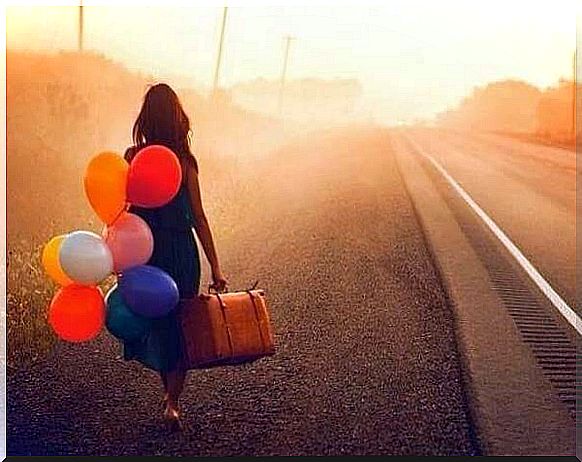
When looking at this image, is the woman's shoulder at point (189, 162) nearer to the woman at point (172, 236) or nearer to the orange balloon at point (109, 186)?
the woman at point (172, 236)

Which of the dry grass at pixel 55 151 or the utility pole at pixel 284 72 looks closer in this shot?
the dry grass at pixel 55 151

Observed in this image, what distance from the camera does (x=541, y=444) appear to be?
3244 mm

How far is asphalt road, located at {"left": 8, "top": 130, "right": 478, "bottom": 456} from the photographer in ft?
11.0

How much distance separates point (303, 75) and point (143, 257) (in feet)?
3.12

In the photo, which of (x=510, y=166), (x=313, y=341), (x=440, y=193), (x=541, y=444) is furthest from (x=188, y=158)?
(x=541, y=444)

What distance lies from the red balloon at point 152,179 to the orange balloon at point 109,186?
1.1 inches

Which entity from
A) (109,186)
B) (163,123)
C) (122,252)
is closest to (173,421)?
(122,252)

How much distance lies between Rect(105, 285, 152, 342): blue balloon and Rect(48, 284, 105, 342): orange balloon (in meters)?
0.03

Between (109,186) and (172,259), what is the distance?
32 cm

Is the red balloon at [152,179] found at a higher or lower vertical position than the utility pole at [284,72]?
lower

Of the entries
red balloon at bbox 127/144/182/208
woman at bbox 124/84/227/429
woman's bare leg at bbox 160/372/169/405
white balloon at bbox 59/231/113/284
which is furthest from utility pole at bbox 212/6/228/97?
woman's bare leg at bbox 160/372/169/405

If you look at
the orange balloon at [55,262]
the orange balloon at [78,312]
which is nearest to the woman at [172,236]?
the orange balloon at [78,312]

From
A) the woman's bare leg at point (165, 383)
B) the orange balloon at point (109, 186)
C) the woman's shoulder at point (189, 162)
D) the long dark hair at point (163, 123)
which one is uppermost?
the long dark hair at point (163, 123)

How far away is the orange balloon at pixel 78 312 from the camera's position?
3.30m
